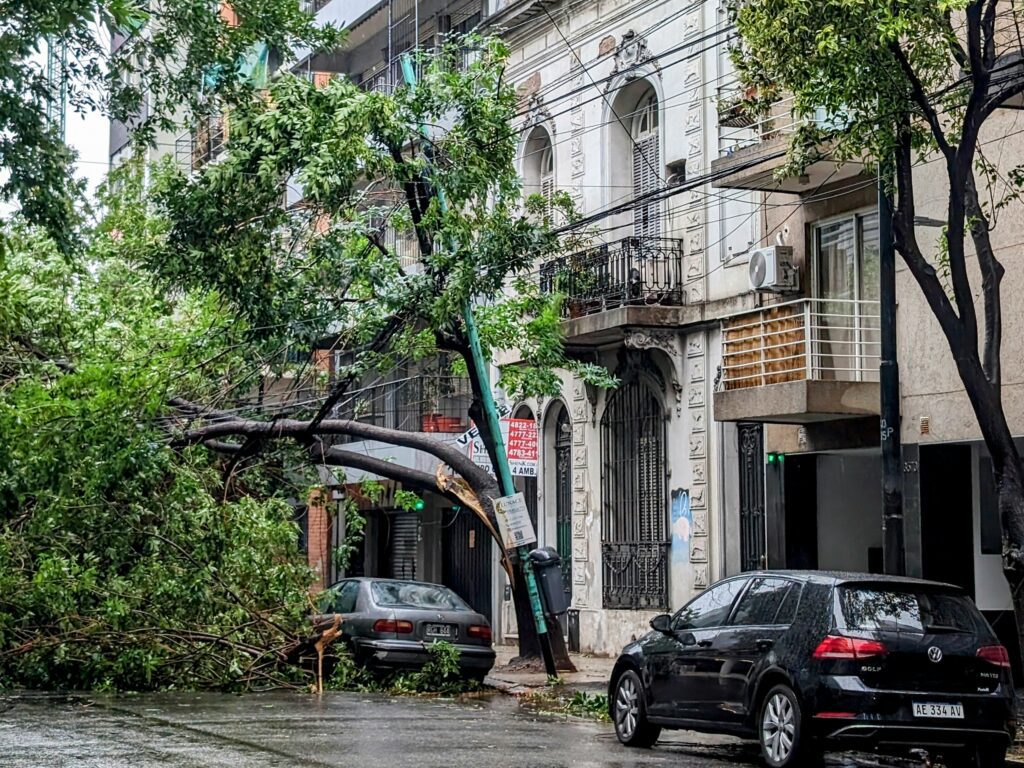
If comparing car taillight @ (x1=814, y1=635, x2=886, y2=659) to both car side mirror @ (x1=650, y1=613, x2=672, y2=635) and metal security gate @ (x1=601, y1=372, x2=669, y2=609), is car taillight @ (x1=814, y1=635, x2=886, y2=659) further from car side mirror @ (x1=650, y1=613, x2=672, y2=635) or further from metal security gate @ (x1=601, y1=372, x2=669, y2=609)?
metal security gate @ (x1=601, y1=372, x2=669, y2=609)

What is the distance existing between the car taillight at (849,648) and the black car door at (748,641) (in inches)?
23.0

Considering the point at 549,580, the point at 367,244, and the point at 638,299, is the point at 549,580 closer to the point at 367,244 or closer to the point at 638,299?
the point at 367,244

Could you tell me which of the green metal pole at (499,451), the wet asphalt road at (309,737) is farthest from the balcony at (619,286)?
the wet asphalt road at (309,737)

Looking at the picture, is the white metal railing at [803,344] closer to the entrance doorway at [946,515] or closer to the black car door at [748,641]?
the entrance doorway at [946,515]

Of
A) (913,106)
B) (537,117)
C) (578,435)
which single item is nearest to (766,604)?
(913,106)

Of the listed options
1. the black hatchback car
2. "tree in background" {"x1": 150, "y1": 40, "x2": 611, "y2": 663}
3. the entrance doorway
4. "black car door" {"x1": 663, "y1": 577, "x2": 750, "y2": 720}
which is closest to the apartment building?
"tree in background" {"x1": 150, "y1": 40, "x2": 611, "y2": 663}

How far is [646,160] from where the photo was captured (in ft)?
83.8

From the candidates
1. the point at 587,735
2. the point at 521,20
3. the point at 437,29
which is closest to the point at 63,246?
the point at 587,735

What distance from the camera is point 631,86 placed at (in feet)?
83.9

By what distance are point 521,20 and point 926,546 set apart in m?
13.5

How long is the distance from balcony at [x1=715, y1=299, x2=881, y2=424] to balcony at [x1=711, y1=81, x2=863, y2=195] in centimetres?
165

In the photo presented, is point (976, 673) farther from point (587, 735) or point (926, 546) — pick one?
point (926, 546)

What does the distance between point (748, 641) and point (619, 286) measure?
40.4ft

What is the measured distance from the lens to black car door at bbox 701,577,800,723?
1205 centimetres
